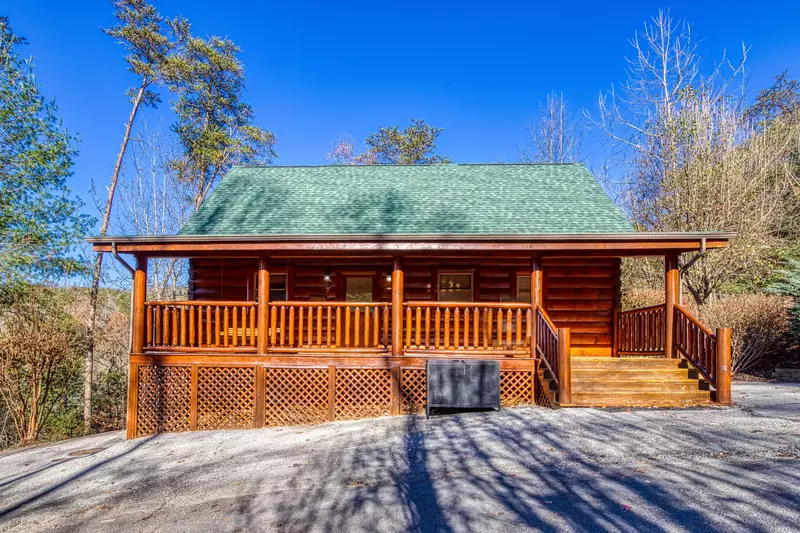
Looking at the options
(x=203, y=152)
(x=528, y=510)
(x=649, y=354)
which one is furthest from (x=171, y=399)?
(x=203, y=152)

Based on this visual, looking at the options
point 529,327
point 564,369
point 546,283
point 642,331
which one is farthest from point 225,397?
point 642,331

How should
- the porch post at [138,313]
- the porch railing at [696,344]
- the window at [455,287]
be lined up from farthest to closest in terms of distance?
1. the window at [455,287]
2. the porch post at [138,313]
3. the porch railing at [696,344]

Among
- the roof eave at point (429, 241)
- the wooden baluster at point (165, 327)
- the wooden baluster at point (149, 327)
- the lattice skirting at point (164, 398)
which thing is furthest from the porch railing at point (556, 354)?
the wooden baluster at point (149, 327)

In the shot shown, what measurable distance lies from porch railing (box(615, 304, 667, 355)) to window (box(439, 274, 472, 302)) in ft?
11.6

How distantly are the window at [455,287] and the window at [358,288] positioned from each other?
69.2 inches

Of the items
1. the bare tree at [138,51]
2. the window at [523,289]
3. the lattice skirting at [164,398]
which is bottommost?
the lattice skirting at [164,398]

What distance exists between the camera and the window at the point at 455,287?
11117 millimetres

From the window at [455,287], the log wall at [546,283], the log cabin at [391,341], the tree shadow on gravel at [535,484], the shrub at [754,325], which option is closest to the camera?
the tree shadow on gravel at [535,484]

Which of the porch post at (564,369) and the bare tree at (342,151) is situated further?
the bare tree at (342,151)

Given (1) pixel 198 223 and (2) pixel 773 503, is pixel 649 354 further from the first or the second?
(1) pixel 198 223

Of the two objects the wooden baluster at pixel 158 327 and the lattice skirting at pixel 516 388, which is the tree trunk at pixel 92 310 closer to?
the wooden baluster at pixel 158 327

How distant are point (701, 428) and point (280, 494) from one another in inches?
218

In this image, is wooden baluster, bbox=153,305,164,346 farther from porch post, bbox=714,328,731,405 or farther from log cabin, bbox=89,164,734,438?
porch post, bbox=714,328,731,405

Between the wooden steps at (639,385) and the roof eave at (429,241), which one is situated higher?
the roof eave at (429,241)
